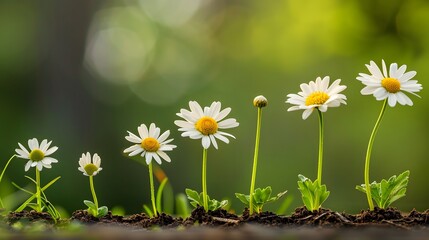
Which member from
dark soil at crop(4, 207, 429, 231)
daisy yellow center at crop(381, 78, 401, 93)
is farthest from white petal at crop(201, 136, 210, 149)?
daisy yellow center at crop(381, 78, 401, 93)

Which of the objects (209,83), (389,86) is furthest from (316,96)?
(209,83)

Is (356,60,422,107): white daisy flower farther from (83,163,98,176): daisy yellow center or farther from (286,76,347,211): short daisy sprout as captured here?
(83,163,98,176): daisy yellow center

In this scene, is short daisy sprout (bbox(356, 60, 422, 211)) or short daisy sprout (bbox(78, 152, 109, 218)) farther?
short daisy sprout (bbox(78, 152, 109, 218))

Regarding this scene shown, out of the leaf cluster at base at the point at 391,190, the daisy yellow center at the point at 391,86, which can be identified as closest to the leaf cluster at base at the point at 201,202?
the leaf cluster at base at the point at 391,190

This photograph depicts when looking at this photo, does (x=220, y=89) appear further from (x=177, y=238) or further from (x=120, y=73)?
(x=177, y=238)

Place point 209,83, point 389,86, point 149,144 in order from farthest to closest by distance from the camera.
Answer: point 209,83
point 149,144
point 389,86

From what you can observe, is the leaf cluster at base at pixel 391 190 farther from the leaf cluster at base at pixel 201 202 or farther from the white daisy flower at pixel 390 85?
the leaf cluster at base at pixel 201 202

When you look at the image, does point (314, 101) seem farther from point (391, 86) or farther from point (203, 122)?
point (203, 122)
